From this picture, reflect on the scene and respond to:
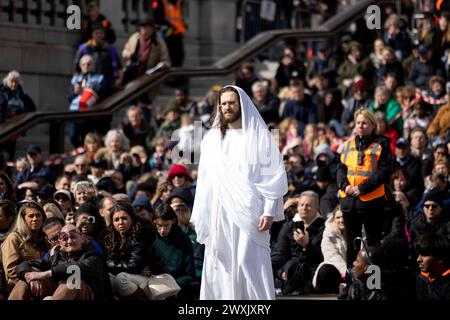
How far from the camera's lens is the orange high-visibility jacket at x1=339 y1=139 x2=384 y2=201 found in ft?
55.6

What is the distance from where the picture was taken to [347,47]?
1033 inches

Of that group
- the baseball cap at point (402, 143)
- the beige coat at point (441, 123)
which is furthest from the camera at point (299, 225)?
the beige coat at point (441, 123)

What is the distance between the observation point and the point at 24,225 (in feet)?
53.7

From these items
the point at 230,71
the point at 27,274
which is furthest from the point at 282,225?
the point at 230,71

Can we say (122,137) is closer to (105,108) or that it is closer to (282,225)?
(105,108)

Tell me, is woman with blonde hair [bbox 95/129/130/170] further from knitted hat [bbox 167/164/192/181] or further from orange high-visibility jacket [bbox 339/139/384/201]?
orange high-visibility jacket [bbox 339/139/384/201]

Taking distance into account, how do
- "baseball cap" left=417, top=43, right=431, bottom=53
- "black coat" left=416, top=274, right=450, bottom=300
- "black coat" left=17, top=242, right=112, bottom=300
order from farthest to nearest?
"baseball cap" left=417, top=43, right=431, bottom=53 < "black coat" left=416, top=274, right=450, bottom=300 < "black coat" left=17, top=242, right=112, bottom=300

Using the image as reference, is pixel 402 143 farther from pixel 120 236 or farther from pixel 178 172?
pixel 120 236

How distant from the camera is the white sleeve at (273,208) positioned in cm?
1378

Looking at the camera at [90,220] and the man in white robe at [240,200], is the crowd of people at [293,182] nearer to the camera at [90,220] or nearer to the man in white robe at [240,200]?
the camera at [90,220]

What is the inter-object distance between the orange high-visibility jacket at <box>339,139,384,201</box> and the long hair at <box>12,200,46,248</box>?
3.32 m

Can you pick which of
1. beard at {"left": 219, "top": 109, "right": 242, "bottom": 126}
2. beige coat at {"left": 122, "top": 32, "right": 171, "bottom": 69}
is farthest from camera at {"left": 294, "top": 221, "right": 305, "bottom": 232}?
beige coat at {"left": 122, "top": 32, "right": 171, "bottom": 69}

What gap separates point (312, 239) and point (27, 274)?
3.72 metres

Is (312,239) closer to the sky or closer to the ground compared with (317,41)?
closer to the ground
